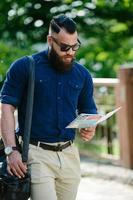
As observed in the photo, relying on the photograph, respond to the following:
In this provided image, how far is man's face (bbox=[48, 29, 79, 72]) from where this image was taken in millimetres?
4309

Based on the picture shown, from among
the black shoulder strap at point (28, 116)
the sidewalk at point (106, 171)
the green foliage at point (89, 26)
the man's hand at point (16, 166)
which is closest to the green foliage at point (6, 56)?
the green foliage at point (89, 26)

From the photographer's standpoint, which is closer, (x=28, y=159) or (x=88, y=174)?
(x=28, y=159)

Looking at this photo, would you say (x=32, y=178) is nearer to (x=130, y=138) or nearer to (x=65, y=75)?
(x=65, y=75)

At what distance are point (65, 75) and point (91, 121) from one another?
0.34 meters

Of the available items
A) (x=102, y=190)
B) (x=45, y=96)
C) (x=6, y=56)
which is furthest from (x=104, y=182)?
(x=45, y=96)

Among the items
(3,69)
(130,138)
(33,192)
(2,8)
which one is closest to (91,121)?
(33,192)

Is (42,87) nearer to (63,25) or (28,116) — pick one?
(28,116)

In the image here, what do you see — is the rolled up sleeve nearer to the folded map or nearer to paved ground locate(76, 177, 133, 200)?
A: the folded map

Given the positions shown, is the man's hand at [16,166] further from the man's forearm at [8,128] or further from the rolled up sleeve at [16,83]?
the rolled up sleeve at [16,83]

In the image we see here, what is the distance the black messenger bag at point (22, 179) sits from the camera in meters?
4.07

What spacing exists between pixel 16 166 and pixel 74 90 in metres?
0.67

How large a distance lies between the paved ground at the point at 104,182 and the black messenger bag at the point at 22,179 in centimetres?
372

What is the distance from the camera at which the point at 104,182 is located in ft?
28.9

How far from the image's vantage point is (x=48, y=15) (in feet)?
33.4
